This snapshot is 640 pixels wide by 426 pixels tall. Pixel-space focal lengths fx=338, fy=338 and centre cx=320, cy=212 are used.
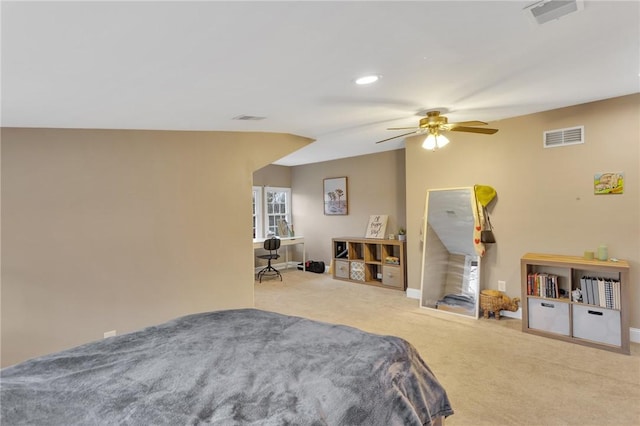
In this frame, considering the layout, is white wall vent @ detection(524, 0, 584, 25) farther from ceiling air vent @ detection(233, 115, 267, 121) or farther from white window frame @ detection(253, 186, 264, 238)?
white window frame @ detection(253, 186, 264, 238)

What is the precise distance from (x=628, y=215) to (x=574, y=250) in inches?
22.1

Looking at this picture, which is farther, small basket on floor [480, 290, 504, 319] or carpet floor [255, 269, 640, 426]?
small basket on floor [480, 290, 504, 319]

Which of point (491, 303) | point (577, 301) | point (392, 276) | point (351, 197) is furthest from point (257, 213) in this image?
point (577, 301)

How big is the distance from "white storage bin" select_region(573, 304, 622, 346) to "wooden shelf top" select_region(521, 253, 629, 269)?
41 centimetres

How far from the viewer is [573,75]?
256 cm

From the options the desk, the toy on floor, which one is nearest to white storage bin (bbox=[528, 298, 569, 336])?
the toy on floor

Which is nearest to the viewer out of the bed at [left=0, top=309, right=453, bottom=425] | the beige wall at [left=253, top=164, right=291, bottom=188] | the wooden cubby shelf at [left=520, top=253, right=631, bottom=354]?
the bed at [left=0, top=309, right=453, bottom=425]

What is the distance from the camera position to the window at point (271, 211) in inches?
285

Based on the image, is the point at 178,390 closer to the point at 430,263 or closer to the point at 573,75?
the point at 573,75

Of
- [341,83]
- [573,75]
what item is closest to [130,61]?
[341,83]

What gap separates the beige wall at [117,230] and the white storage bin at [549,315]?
10.2 feet

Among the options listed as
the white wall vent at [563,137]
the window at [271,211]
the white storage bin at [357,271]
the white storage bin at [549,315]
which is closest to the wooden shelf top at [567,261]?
the white storage bin at [549,315]

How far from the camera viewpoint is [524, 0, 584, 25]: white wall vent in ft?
5.07

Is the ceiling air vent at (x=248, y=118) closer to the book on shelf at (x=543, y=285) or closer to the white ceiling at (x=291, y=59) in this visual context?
the white ceiling at (x=291, y=59)
